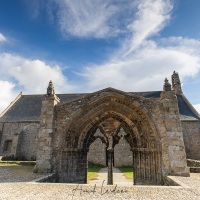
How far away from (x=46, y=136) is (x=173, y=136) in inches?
218

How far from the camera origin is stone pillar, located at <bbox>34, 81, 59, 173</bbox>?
26.3ft

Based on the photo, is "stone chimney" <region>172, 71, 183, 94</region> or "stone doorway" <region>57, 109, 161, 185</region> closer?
"stone doorway" <region>57, 109, 161, 185</region>

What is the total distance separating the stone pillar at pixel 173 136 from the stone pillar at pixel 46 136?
5.00 metres

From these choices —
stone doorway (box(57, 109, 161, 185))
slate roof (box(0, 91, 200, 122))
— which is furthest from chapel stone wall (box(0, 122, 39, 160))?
stone doorway (box(57, 109, 161, 185))

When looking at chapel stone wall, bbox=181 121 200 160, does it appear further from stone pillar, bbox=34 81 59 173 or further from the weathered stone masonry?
stone pillar, bbox=34 81 59 173

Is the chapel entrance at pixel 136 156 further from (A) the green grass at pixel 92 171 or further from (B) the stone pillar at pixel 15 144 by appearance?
(B) the stone pillar at pixel 15 144

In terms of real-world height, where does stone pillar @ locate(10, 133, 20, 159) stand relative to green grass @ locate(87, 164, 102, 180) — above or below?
above

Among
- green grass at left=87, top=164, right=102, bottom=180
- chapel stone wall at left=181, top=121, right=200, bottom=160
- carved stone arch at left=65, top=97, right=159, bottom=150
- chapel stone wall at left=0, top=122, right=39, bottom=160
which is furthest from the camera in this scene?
chapel stone wall at left=0, top=122, right=39, bottom=160

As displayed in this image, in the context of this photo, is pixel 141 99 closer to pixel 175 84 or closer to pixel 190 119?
pixel 190 119

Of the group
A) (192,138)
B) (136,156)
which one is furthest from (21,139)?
(192,138)

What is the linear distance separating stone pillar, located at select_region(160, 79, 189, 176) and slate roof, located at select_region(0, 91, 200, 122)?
1243cm

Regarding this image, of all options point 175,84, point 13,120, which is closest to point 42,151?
point 13,120

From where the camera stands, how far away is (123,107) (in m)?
8.90

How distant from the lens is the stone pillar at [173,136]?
7355mm
